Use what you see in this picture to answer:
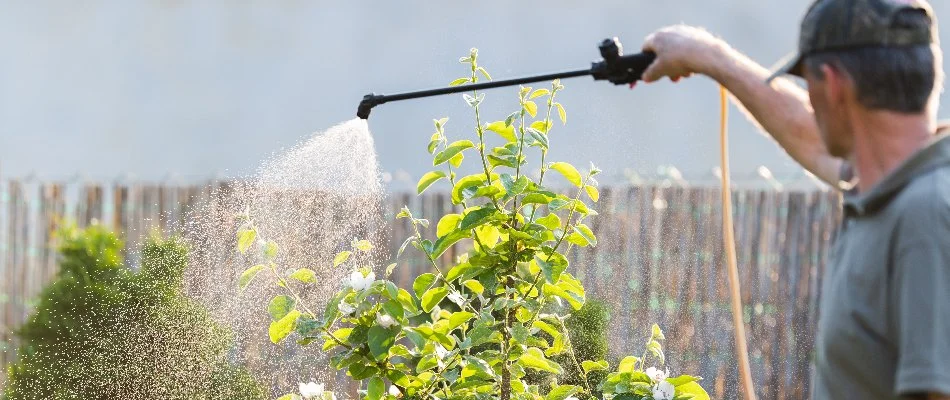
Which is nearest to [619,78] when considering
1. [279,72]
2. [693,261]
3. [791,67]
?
[791,67]

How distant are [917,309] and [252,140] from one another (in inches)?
296

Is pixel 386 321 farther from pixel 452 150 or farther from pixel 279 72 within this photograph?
pixel 279 72

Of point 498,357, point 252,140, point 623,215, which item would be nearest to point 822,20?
point 498,357

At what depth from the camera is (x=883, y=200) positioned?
125 centimetres

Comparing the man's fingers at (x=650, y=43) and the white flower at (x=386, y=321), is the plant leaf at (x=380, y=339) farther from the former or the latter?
the man's fingers at (x=650, y=43)

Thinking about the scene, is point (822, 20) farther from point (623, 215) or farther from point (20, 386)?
point (623, 215)

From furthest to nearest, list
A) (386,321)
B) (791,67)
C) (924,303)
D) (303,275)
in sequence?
(303,275), (386,321), (791,67), (924,303)

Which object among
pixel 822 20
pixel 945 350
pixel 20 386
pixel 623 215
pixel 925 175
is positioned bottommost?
pixel 20 386

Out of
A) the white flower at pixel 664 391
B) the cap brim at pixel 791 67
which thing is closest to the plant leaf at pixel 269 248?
the white flower at pixel 664 391

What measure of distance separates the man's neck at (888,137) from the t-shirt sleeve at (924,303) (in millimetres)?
111

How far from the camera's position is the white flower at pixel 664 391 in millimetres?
2199

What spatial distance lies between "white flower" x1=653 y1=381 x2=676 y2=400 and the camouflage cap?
3.26ft

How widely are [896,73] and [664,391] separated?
1083 mm

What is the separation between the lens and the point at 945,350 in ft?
3.74
